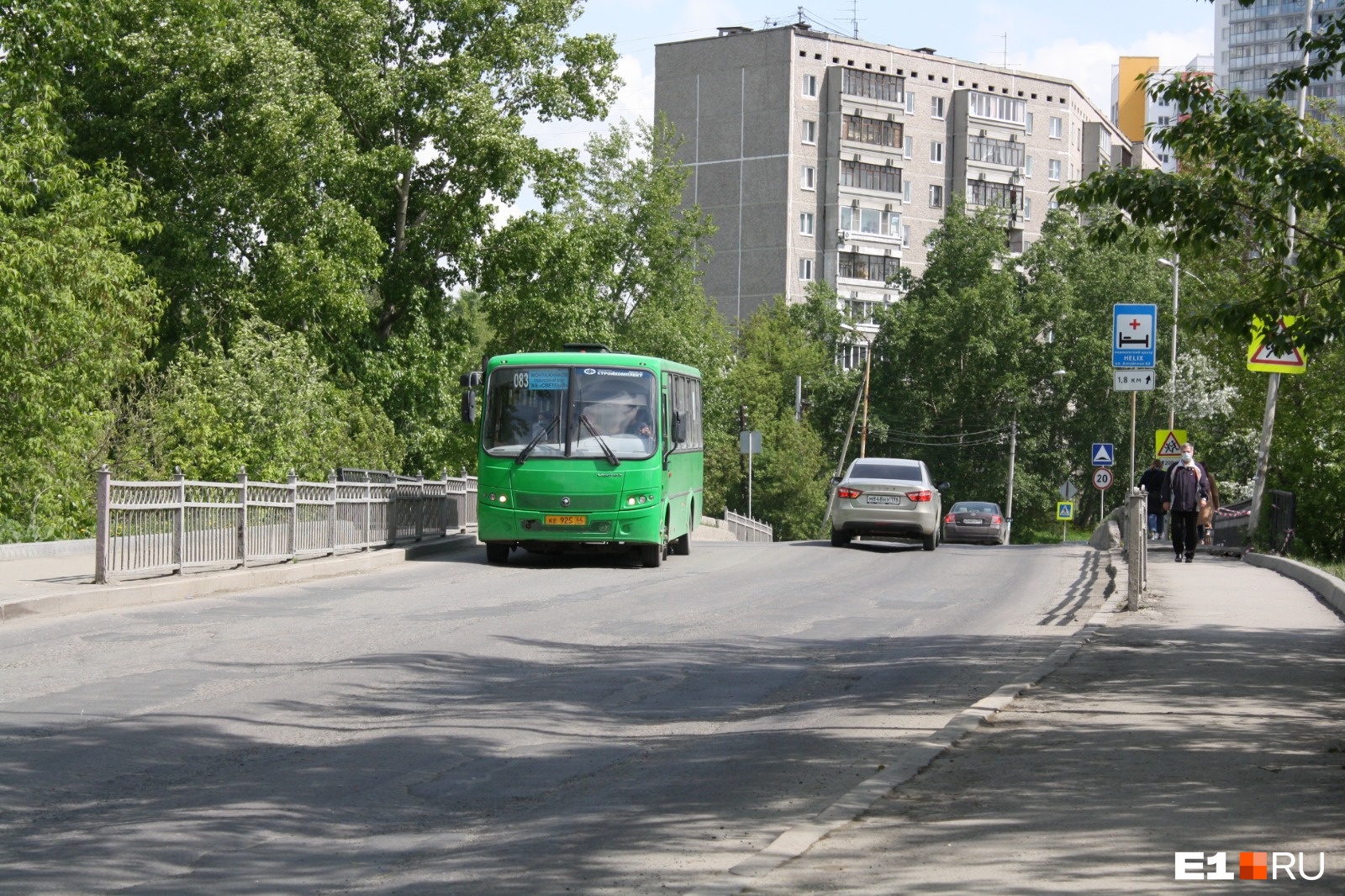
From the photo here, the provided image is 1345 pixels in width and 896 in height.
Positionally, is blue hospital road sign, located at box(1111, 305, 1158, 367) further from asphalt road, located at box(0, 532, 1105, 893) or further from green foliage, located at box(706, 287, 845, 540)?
green foliage, located at box(706, 287, 845, 540)

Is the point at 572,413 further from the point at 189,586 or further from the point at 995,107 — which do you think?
the point at 995,107

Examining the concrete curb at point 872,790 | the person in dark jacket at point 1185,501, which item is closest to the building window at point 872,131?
the person in dark jacket at point 1185,501

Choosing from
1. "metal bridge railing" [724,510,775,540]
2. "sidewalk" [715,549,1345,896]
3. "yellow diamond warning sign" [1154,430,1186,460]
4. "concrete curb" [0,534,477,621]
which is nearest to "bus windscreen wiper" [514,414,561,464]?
"concrete curb" [0,534,477,621]

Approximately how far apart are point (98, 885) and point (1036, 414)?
265 ft

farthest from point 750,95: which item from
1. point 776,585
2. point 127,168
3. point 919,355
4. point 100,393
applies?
point 776,585

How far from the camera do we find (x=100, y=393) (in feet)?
89.4

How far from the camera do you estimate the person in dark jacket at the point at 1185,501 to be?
23.7 metres

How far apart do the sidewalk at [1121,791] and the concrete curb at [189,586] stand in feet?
31.2

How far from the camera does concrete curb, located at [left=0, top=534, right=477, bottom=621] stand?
15.0 metres

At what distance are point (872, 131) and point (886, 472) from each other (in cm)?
6901

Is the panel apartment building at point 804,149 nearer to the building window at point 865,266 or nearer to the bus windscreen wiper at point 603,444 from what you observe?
the building window at point 865,266

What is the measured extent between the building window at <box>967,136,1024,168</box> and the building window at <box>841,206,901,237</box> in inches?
327

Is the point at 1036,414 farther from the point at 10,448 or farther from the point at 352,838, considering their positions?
the point at 352,838

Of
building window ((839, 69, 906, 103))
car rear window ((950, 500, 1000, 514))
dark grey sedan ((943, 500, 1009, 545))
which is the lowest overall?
dark grey sedan ((943, 500, 1009, 545))
